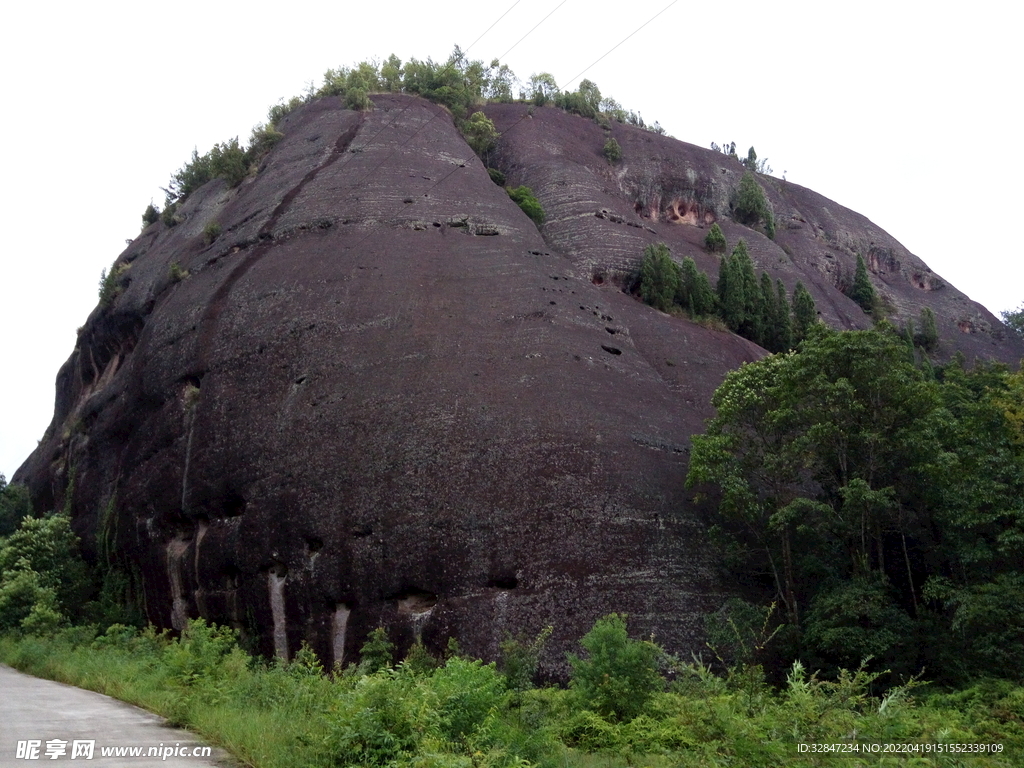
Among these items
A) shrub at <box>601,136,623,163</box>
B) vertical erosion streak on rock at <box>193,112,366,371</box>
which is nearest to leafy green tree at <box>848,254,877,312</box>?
shrub at <box>601,136,623,163</box>

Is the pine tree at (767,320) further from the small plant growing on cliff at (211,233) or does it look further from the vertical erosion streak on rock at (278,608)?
the vertical erosion streak on rock at (278,608)

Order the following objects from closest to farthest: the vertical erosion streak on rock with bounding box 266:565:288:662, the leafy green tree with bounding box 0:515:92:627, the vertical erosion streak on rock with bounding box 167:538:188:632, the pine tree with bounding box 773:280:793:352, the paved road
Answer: the paved road → the vertical erosion streak on rock with bounding box 266:565:288:662 → the vertical erosion streak on rock with bounding box 167:538:188:632 → the leafy green tree with bounding box 0:515:92:627 → the pine tree with bounding box 773:280:793:352

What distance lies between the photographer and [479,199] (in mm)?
32406

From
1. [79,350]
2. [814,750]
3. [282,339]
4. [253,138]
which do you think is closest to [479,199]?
[282,339]

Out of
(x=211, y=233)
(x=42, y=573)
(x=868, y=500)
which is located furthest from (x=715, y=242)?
(x=42, y=573)

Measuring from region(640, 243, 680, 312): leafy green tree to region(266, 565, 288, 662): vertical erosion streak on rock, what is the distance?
18806 mm

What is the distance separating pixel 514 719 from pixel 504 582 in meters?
5.68

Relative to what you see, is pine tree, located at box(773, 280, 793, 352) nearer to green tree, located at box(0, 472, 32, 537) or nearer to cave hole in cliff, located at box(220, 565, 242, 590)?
cave hole in cliff, located at box(220, 565, 242, 590)

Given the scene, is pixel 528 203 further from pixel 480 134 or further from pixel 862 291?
pixel 862 291

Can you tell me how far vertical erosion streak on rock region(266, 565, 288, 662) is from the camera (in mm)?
21156

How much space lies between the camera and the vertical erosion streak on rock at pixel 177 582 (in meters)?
24.0

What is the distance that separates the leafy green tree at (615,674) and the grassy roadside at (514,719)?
82mm

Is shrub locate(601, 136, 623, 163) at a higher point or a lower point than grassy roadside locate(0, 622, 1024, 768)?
higher

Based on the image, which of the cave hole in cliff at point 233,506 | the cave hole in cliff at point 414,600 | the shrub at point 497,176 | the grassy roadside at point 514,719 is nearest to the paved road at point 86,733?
the grassy roadside at point 514,719
